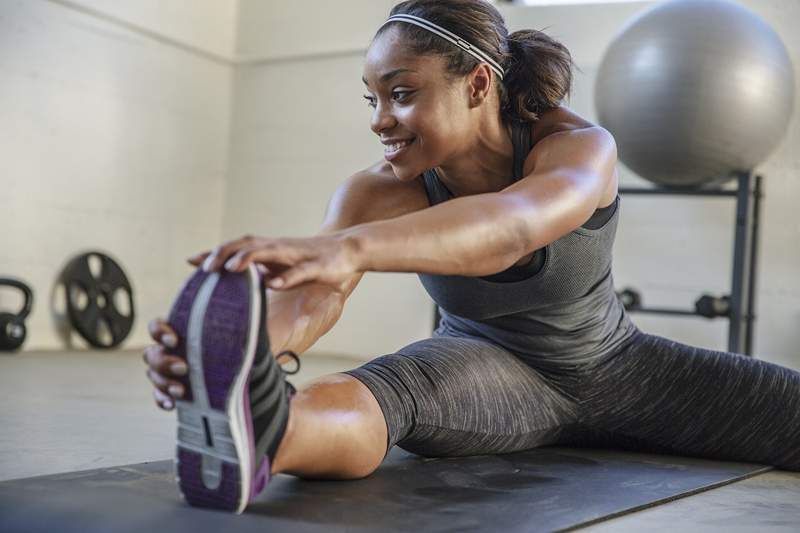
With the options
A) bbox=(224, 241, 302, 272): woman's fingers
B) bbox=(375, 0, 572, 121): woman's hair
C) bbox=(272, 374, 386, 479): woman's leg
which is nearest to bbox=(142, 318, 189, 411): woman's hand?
bbox=(224, 241, 302, 272): woman's fingers

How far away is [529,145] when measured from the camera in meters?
1.86

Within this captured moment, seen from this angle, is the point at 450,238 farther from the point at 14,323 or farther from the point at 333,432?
the point at 14,323

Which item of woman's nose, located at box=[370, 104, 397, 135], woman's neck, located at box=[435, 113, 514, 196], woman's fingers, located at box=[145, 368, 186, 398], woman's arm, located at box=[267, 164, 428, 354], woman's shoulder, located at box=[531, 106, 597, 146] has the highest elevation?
woman's shoulder, located at box=[531, 106, 597, 146]

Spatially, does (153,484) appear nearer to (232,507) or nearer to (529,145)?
(232,507)

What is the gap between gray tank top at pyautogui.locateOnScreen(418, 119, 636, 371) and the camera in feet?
5.98

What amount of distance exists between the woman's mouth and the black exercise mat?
558 millimetres

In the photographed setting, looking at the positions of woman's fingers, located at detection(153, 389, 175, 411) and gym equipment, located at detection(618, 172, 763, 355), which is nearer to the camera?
woman's fingers, located at detection(153, 389, 175, 411)

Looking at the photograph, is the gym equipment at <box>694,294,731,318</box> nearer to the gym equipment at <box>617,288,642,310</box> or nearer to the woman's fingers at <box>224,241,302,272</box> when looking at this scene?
the gym equipment at <box>617,288,642,310</box>

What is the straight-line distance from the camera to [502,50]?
184cm

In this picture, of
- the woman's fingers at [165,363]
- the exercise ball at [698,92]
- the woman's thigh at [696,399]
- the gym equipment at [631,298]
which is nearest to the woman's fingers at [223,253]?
the woman's fingers at [165,363]

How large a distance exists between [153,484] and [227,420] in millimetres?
398

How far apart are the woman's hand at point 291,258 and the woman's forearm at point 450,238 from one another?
0.03 metres

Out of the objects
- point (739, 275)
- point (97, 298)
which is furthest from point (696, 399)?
point (97, 298)

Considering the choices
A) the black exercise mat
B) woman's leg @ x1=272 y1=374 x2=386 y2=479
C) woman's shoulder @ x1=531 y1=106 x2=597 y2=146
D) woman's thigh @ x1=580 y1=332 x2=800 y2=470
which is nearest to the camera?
the black exercise mat
